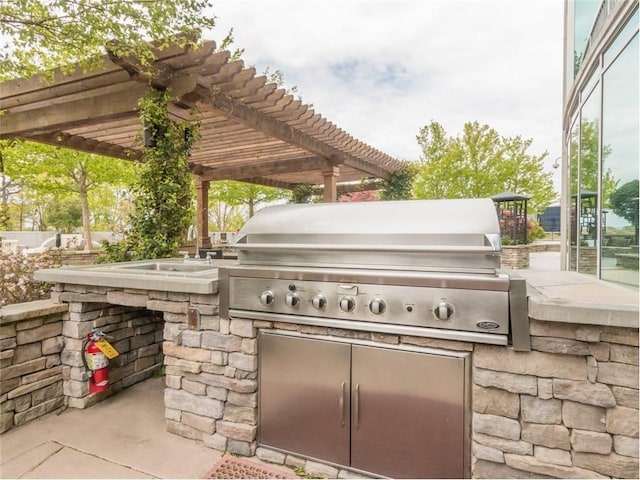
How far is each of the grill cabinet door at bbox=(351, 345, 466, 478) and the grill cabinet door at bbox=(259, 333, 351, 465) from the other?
0.26 feet

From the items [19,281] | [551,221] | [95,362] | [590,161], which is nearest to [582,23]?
[590,161]

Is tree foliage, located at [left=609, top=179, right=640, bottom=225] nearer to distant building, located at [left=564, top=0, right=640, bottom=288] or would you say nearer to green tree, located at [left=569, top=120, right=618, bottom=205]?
distant building, located at [left=564, top=0, right=640, bottom=288]

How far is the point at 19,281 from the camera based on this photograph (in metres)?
3.35

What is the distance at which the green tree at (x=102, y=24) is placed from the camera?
293 cm

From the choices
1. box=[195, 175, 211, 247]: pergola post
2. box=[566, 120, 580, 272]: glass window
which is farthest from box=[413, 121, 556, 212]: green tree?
box=[195, 175, 211, 247]: pergola post

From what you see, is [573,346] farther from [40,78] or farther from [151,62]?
[40,78]

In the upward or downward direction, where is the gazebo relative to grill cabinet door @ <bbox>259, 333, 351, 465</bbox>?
upward

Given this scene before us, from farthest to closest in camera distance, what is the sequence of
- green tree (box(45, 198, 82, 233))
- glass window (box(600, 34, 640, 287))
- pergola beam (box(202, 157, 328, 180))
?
green tree (box(45, 198, 82, 233))
pergola beam (box(202, 157, 328, 180))
glass window (box(600, 34, 640, 287))

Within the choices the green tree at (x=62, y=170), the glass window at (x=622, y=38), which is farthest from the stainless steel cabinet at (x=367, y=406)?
the green tree at (x=62, y=170)

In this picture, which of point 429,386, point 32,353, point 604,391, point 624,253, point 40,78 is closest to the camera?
point 604,391

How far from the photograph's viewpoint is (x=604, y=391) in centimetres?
142

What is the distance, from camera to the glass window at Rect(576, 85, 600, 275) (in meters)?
4.04

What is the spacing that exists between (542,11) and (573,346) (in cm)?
388

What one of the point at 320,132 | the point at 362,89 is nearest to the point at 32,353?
the point at 320,132
